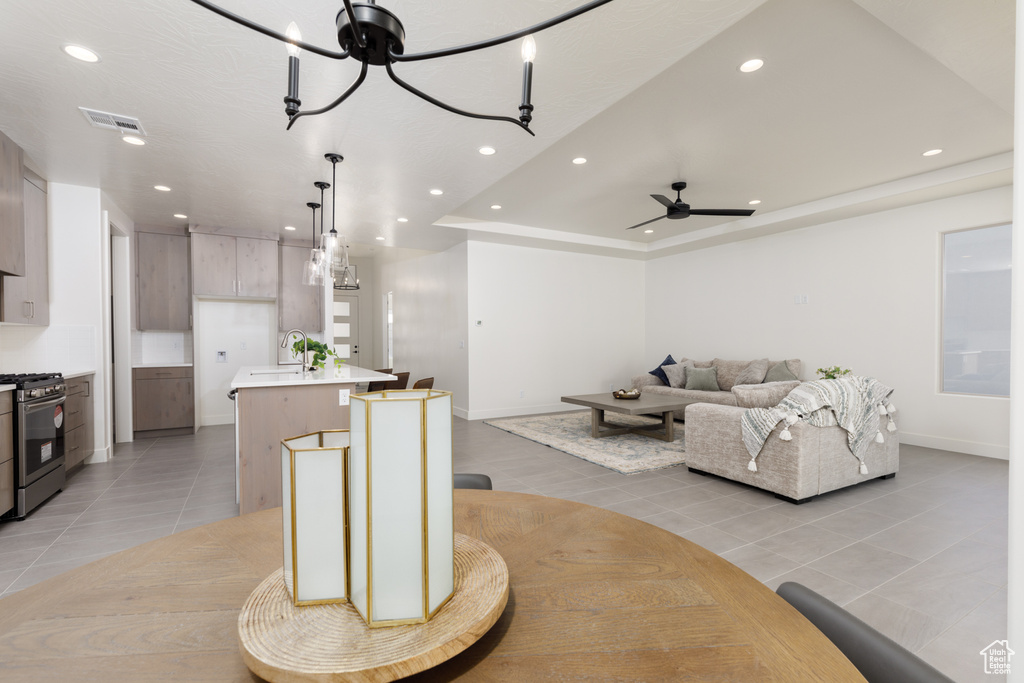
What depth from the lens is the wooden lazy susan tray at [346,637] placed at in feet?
1.53

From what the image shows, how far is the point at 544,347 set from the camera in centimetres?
732

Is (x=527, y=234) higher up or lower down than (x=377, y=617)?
higher up

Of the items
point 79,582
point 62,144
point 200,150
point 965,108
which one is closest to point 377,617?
point 79,582

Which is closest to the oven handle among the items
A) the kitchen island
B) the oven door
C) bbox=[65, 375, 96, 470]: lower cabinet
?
the oven door

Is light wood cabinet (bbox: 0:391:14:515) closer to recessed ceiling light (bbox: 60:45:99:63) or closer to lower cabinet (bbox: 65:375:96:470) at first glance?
lower cabinet (bbox: 65:375:96:470)

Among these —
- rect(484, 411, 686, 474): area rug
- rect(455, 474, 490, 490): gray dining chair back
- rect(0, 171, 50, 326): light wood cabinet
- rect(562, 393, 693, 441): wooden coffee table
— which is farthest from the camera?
rect(562, 393, 693, 441): wooden coffee table

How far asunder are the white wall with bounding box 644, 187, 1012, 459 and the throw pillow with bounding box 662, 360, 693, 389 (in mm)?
584

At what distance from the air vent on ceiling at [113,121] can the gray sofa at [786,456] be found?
15.0 feet

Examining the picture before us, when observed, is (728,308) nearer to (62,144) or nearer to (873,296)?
(873,296)

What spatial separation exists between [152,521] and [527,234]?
16.9 feet

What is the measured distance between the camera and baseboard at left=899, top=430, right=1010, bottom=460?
4.41m

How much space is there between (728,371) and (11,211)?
757 centimetres

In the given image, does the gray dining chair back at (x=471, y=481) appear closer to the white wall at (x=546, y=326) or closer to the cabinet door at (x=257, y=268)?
the white wall at (x=546, y=326)

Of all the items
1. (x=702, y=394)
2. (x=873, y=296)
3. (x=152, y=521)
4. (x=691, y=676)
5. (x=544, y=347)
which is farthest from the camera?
(x=544, y=347)
